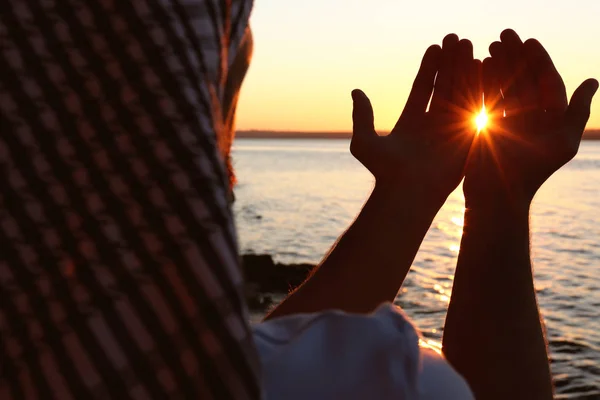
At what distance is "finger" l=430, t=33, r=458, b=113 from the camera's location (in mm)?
2000

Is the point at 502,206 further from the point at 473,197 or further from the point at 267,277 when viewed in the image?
the point at 267,277

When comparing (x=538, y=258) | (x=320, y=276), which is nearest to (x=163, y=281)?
(x=320, y=276)

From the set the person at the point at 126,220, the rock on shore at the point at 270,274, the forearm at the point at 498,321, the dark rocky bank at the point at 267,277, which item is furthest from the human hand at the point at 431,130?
the rock on shore at the point at 270,274

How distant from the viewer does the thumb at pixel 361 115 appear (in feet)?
6.54

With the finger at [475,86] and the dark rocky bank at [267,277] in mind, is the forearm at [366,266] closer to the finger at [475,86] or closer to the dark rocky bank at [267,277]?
the finger at [475,86]

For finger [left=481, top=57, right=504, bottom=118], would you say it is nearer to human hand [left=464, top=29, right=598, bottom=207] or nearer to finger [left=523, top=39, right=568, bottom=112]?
human hand [left=464, top=29, right=598, bottom=207]

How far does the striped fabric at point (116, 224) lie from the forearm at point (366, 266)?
33.6 inches

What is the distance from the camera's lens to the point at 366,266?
5.15ft

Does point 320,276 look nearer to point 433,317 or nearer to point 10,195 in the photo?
point 10,195

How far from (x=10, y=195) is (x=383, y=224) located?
3.41 ft

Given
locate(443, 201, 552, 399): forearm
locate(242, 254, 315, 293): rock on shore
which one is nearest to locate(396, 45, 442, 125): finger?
locate(443, 201, 552, 399): forearm

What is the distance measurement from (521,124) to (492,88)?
15cm

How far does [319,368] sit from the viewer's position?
0.91m

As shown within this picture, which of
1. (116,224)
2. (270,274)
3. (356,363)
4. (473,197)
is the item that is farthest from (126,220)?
(270,274)
